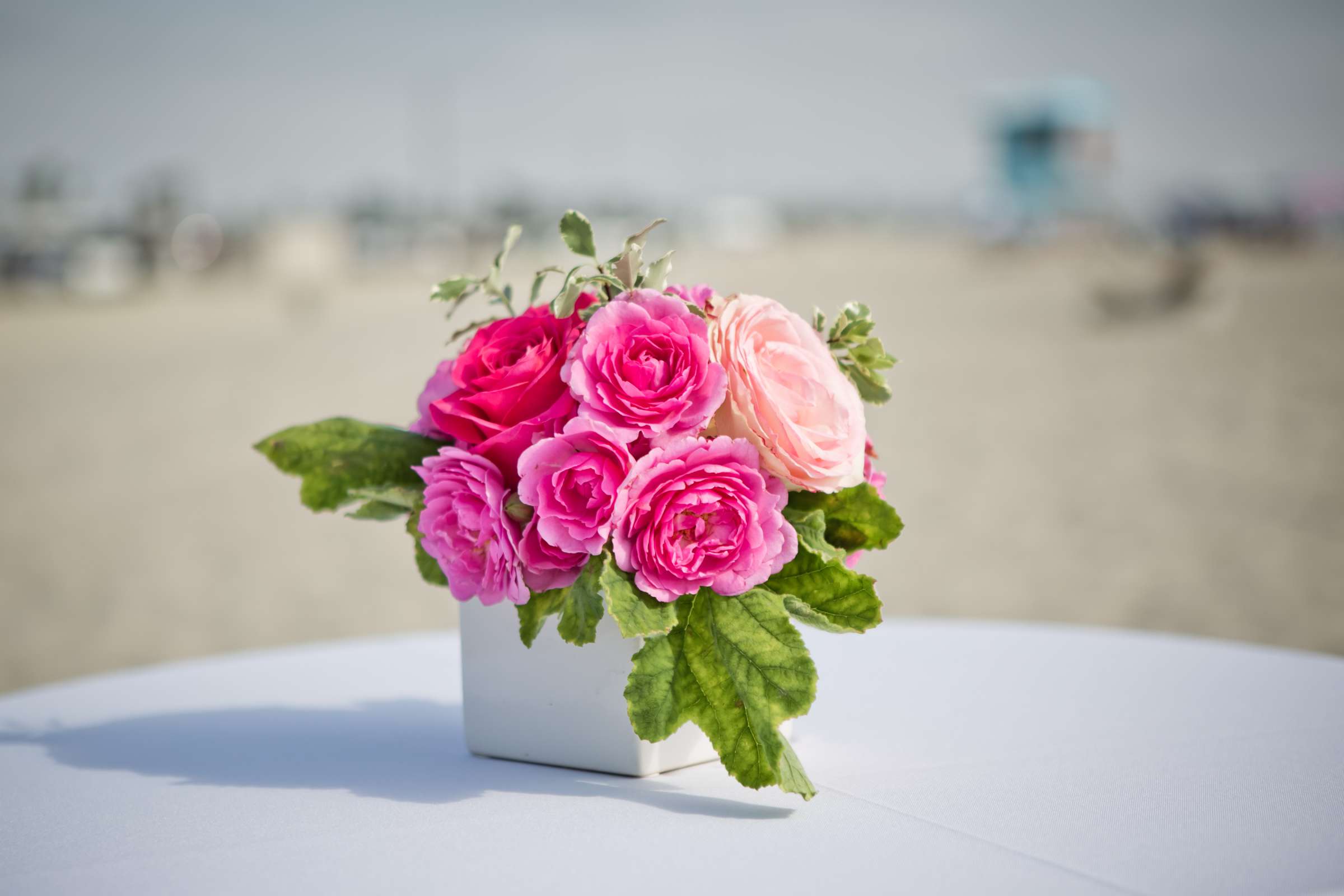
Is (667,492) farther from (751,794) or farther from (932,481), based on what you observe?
(932,481)

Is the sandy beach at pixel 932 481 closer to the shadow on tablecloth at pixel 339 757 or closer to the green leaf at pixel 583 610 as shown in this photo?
the shadow on tablecloth at pixel 339 757

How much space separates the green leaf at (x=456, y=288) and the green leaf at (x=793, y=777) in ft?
1.41

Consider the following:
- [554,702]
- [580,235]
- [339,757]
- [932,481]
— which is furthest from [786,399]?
[932,481]

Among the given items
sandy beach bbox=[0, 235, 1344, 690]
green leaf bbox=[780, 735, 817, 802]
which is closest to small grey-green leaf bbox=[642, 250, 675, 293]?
green leaf bbox=[780, 735, 817, 802]

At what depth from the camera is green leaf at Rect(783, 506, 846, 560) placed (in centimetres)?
88

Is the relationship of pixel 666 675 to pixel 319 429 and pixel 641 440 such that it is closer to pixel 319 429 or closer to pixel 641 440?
pixel 641 440

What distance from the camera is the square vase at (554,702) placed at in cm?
92

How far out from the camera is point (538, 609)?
884mm

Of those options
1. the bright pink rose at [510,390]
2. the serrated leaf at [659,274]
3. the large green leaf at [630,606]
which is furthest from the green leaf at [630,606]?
the serrated leaf at [659,274]

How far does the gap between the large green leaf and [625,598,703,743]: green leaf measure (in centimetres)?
2

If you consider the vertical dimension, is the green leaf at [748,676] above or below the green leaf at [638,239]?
below

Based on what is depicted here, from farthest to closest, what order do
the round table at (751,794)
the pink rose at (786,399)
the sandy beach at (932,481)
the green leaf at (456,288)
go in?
1. the sandy beach at (932,481)
2. the green leaf at (456,288)
3. the pink rose at (786,399)
4. the round table at (751,794)

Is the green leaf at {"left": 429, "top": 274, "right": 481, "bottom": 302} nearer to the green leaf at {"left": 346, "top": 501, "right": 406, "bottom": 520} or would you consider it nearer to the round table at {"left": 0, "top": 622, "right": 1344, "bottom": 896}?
the green leaf at {"left": 346, "top": 501, "right": 406, "bottom": 520}

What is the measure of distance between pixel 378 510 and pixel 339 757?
228 millimetres
